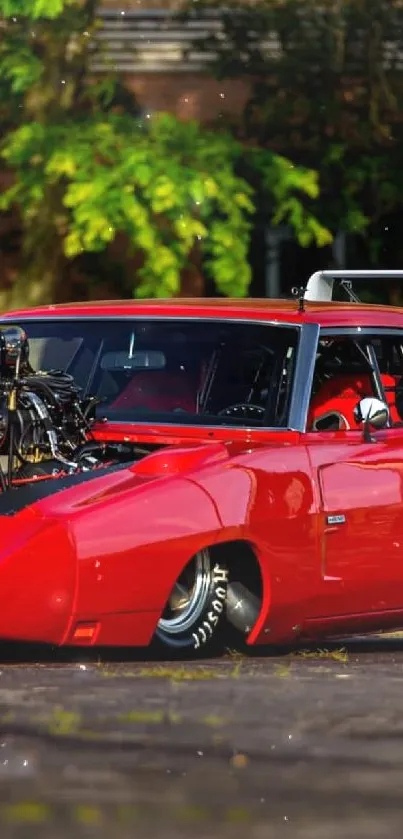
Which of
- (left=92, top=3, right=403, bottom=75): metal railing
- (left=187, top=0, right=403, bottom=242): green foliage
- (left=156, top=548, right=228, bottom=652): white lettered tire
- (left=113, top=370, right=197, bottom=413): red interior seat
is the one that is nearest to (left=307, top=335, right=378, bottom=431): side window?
(left=113, top=370, right=197, bottom=413): red interior seat

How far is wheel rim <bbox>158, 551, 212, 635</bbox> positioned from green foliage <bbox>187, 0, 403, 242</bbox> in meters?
14.0

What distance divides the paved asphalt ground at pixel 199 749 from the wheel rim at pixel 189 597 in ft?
0.52

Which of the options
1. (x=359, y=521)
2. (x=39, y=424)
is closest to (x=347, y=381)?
(x=359, y=521)

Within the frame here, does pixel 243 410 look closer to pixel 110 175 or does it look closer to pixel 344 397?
pixel 344 397

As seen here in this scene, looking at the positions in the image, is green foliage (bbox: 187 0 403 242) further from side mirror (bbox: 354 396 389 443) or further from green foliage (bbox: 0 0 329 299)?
side mirror (bbox: 354 396 389 443)

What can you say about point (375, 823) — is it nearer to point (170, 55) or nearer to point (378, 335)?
point (378, 335)

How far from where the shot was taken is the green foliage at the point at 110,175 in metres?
19.2

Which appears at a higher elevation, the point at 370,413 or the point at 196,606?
the point at 370,413

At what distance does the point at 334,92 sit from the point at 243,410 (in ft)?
45.9

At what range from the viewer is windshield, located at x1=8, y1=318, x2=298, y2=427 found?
8.47m

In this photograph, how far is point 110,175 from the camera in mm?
19203

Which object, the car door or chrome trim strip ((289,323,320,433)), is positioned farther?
chrome trim strip ((289,323,320,433))

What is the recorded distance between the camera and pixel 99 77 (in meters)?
22.1

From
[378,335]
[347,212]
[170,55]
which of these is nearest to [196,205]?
[347,212]
